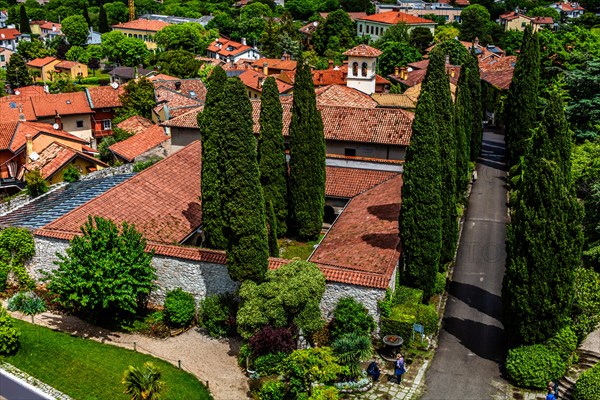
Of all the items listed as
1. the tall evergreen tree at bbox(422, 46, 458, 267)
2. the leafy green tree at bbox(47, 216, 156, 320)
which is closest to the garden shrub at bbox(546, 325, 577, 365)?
the tall evergreen tree at bbox(422, 46, 458, 267)

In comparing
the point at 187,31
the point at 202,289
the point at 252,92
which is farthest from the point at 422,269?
the point at 187,31

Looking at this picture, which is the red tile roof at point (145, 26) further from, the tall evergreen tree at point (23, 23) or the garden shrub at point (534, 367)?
the garden shrub at point (534, 367)

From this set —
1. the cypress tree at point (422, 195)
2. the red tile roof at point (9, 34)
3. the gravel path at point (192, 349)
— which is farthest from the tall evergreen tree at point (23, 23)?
the cypress tree at point (422, 195)

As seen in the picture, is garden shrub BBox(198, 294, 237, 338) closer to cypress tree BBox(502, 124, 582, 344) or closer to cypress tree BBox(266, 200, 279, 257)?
cypress tree BBox(266, 200, 279, 257)

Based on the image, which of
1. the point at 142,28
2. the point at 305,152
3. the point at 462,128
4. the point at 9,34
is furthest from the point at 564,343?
the point at 9,34

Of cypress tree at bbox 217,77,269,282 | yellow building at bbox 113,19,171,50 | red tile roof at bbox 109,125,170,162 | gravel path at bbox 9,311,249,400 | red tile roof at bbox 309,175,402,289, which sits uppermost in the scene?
cypress tree at bbox 217,77,269,282
